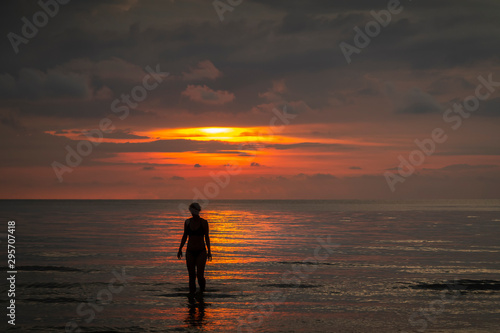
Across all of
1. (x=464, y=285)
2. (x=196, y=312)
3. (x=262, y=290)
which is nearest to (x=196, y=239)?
(x=196, y=312)

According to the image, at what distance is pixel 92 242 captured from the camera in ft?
113

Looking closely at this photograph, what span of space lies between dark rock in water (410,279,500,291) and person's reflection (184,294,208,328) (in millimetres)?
7366

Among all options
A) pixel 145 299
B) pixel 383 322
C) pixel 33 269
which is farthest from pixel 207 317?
pixel 33 269

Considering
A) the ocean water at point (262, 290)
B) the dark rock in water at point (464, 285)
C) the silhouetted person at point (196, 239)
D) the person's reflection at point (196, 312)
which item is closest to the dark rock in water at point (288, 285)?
the ocean water at point (262, 290)

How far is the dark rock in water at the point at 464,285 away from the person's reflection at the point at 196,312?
7366 mm

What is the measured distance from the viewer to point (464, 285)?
18391 millimetres

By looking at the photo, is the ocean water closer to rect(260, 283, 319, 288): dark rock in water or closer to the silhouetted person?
rect(260, 283, 319, 288): dark rock in water

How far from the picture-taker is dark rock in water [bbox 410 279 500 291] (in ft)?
58.4

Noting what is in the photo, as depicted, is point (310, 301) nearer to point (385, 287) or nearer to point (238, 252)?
point (385, 287)

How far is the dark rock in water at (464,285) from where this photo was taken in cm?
1781

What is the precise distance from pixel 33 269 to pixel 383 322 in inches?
578

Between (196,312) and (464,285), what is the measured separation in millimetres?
9829

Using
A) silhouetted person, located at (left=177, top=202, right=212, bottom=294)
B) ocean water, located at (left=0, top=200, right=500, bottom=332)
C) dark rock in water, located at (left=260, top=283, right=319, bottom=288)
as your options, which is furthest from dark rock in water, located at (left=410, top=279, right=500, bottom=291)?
silhouetted person, located at (left=177, top=202, right=212, bottom=294)

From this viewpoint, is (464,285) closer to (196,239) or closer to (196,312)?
(196,239)
